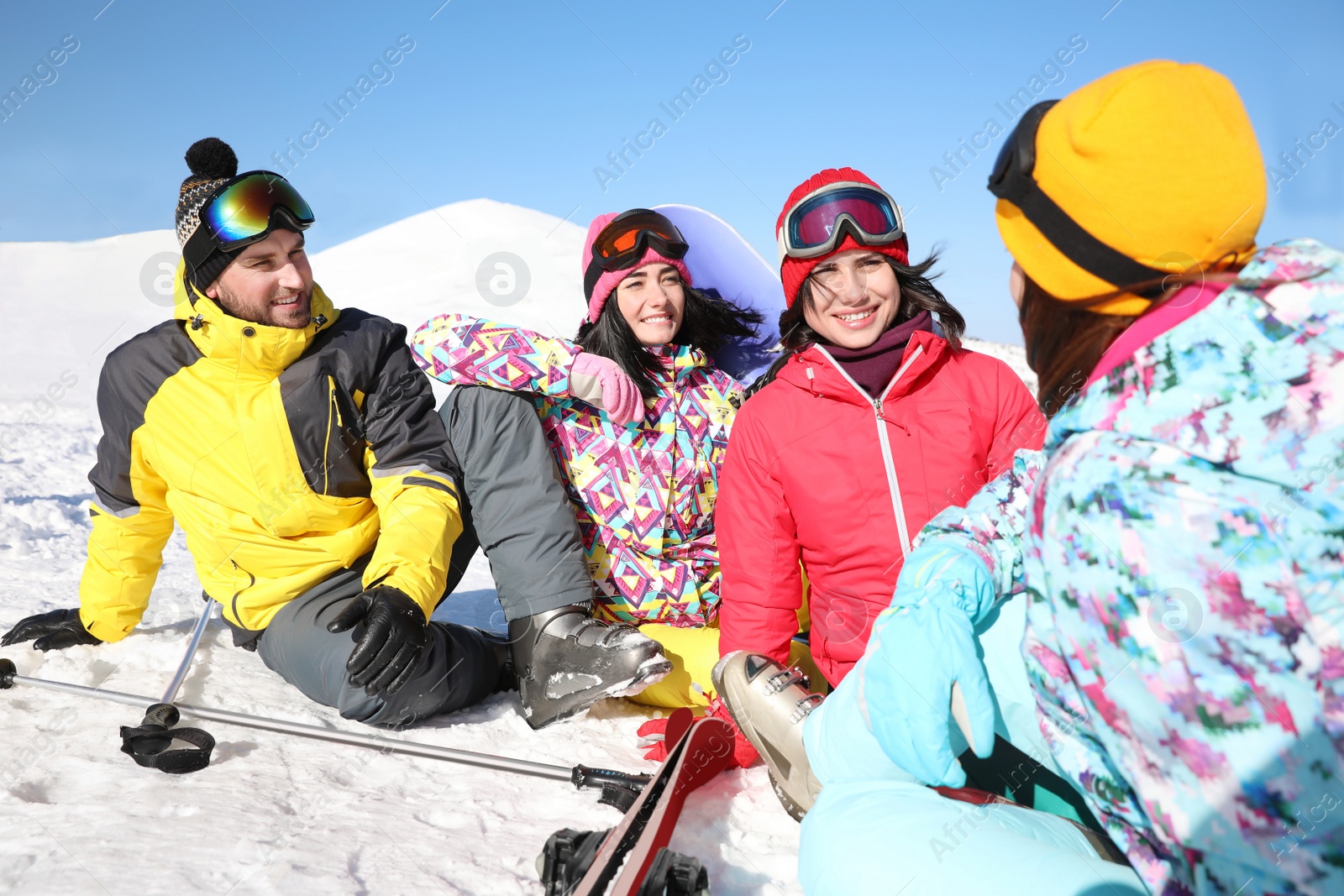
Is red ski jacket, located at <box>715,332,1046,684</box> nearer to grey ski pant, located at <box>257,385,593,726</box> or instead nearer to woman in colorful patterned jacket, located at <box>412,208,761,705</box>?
woman in colorful patterned jacket, located at <box>412,208,761,705</box>

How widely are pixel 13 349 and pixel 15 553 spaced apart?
734 centimetres

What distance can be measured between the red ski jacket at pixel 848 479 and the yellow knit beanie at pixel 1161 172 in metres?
1.17

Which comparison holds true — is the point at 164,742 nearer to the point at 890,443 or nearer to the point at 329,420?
the point at 329,420

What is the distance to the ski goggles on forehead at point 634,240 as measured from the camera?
2.99 meters

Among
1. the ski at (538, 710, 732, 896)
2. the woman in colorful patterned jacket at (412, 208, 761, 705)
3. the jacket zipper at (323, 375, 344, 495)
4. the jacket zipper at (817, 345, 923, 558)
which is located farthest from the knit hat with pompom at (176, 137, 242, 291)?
the ski at (538, 710, 732, 896)

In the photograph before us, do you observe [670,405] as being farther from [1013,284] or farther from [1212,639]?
[1212,639]

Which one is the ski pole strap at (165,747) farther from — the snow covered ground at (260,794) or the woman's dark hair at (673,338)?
the woman's dark hair at (673,338)

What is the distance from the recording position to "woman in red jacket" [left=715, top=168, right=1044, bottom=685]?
2342 mm

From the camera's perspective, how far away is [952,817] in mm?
1370

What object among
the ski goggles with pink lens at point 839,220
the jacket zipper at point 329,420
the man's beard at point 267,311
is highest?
the ski goggles with pink lens at point 839,220

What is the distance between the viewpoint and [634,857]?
1.55 m

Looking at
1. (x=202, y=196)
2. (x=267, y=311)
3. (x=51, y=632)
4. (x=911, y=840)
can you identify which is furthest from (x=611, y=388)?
(x=51, y=632)

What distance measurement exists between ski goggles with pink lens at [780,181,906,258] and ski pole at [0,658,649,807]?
5.10ft

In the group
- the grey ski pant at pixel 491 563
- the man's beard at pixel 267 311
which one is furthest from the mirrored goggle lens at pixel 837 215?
the man's beard at pixel 267 311
